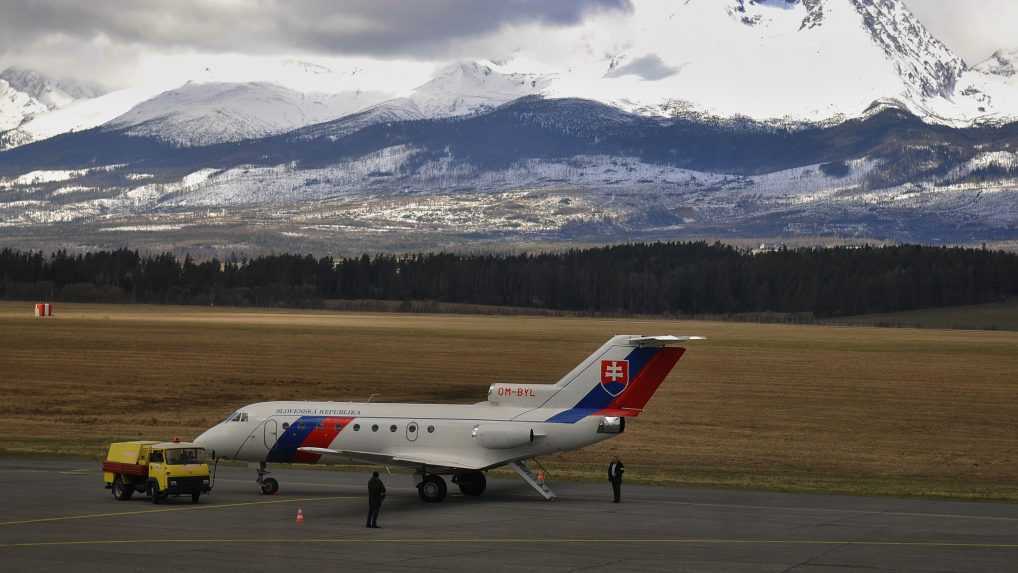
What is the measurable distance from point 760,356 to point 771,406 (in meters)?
53.7

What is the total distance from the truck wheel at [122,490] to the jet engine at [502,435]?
1189 cm

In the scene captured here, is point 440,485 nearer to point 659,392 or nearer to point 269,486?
point 269,486

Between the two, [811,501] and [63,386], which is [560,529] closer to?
[811,501]

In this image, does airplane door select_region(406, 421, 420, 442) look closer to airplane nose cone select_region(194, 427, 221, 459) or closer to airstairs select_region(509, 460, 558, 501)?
airstairs select_region(509, 460, 558, 501)

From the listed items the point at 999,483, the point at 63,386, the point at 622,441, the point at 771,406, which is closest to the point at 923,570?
the point at 999,483

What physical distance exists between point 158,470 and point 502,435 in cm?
1177

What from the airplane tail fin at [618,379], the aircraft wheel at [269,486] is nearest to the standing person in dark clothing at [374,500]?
the aircraft wheel at [269,486]

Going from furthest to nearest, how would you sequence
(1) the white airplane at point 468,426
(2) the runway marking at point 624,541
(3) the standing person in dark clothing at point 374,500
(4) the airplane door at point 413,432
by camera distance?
(4) the airplane door at point 413,432, (1) the white airplane at point 468,426, (3) the standing person in dark clothing at point 374,500, (2) the runway marking at point 624,541

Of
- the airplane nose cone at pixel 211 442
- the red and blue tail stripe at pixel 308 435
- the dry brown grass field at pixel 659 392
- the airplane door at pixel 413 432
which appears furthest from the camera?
the dry brown grass field at pixel 659 392

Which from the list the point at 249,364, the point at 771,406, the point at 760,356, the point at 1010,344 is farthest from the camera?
the point at 1010,344

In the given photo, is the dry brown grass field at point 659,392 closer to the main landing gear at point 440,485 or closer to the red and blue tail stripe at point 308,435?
the main landing gear at point 440,485

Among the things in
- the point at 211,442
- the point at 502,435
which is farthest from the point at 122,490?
the point at 502,435

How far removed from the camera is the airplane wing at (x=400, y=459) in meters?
52.8

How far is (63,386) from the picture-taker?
101688 millimetres
